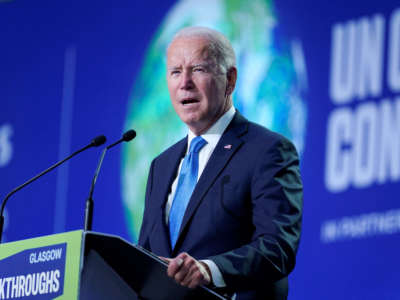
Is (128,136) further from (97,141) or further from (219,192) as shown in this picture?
(219,192)

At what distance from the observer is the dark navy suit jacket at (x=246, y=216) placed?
216 cm

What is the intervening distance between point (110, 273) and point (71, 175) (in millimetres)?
3797

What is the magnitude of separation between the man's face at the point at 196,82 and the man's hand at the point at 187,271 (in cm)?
76

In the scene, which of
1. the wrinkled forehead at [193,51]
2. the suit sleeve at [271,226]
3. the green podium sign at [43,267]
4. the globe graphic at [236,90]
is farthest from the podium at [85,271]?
the globe graphic at [236,90]

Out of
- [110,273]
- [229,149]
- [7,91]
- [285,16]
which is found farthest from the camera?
[7,91]

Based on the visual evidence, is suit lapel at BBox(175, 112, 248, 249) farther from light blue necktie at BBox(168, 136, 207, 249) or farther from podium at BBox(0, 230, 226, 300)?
podium at BBox(0, 230, 226, 300)

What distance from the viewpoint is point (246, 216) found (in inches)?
93.0

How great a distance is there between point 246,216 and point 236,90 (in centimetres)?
238

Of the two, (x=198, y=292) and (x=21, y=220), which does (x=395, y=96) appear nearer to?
(x=198, y=292)

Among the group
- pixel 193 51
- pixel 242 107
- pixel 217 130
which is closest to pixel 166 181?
pixel 217 130

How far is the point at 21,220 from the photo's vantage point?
19.7ft

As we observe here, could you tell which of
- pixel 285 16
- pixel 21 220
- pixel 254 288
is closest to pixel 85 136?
pixel 21 220

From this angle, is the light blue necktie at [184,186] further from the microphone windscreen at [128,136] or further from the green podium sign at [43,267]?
the green podium sign at [43,267]

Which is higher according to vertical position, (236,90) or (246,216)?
(236,90)
